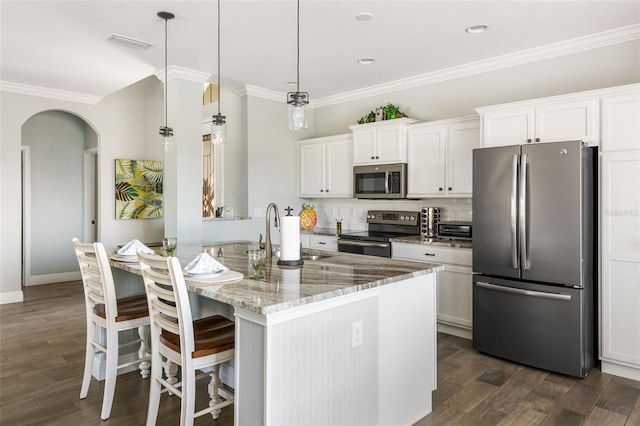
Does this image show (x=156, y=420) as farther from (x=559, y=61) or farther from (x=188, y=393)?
(x=559, y=61)

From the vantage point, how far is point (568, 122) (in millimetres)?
3336

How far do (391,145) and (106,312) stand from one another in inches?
129

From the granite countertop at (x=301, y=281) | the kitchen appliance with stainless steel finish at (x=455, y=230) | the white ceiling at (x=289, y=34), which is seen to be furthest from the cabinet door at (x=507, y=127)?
the granite countertop at (x=301, y=281)

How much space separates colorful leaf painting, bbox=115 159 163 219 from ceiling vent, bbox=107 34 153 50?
2.92m

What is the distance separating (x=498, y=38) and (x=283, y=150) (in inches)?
118

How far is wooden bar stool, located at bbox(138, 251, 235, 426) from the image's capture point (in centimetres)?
199

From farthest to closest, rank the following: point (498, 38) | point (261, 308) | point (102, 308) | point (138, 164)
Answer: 1. point (138, 164)
2. point (498, 38)
3. point (102, 308)
4. point (261, 308)

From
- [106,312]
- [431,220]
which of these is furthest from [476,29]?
[106,312]

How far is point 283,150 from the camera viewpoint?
5.81 metres

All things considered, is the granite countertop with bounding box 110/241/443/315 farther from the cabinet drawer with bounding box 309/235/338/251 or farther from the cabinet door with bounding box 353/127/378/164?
the cabinet door with bounding box 353/127/378/164

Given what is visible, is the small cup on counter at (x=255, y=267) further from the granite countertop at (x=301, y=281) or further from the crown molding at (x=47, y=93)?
the crown molding at (x=47, y=93)

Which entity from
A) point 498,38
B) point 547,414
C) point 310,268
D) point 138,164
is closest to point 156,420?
point 310,268

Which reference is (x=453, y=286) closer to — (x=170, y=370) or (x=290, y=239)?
(x=290, y=239)

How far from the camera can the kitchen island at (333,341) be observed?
5.88ft
